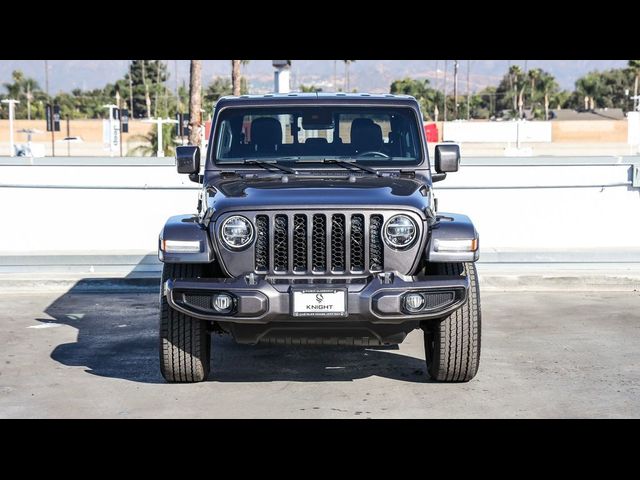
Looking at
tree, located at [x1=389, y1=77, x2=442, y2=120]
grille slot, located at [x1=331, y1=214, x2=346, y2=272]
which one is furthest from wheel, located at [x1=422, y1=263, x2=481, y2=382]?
tree, located at [x1=389, y1=77, x2=442, y2=120]

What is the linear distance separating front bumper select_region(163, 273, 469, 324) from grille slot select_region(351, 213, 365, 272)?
10 centimetres

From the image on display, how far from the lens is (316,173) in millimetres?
7965

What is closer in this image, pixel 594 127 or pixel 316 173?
pixel 316 173

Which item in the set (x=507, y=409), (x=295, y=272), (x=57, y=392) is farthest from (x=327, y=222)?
(x=57, y=392)

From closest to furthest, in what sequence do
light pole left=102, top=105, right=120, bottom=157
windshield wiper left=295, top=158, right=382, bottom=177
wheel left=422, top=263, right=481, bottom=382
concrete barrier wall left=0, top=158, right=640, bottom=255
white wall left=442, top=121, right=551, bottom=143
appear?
wheel left=422, top=263, right=481, bottom=382, windshield wiper left=295, top=158, right=382, bottom=177, concrete barrier wall left=0, top=158, right=640, bottom=255, light pole left=102, top=105, right=120, bottom=157, white wall left=442, top=121, right=551, bottom=143

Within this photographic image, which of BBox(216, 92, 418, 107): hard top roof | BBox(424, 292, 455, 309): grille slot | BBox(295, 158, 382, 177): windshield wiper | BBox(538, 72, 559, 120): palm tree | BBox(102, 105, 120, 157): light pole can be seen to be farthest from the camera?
BBox(538, 72, 559, 120): palm tree

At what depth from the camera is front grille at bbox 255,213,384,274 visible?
275 inches

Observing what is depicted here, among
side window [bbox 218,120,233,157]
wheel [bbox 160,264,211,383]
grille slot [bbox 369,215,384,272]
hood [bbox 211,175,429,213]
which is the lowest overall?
wheel [bbox 160,264,211,383]

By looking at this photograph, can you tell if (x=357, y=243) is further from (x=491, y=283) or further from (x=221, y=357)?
(x=491, y=283)

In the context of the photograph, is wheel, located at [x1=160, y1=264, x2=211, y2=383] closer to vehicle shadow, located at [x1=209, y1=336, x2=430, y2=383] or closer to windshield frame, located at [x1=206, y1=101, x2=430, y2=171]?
vehicle shadow, located at [x1=209, y1=336, x2=430, y2=383]

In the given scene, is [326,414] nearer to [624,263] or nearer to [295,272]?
[295,272]
